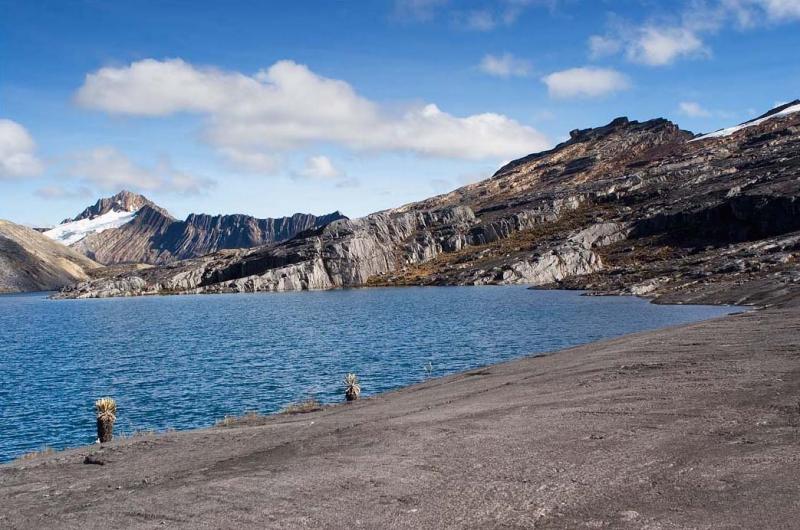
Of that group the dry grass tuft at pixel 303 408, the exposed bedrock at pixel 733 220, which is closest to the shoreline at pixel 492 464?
the dry grass tuft at pixel 303 408

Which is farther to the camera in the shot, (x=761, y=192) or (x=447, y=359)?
(x=761, y=192)

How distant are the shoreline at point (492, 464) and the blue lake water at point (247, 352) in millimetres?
15014

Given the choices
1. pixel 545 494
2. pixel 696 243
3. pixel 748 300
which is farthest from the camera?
pixel 696 243

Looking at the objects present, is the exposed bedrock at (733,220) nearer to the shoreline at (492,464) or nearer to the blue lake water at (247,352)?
the blue lake water at (247,352)

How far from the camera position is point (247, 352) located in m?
65.6

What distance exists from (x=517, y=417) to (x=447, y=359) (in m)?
34.8

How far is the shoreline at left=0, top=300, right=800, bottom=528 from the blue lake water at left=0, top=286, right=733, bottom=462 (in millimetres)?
15014

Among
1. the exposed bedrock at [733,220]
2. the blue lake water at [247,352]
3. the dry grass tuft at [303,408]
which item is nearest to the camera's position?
the dry grass tuft at [303,408]

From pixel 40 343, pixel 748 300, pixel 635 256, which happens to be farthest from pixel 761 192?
pixel 40 343

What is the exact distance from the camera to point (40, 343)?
8025 cm

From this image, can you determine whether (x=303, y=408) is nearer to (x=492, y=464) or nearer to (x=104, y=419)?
(x=104, y=419)

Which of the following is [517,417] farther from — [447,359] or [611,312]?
[611,312]

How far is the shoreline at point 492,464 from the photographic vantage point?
495 inches

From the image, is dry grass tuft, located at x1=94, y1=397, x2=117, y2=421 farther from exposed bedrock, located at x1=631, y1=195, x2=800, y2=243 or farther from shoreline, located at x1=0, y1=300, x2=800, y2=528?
exposed bedrock, located at x1=631, y1=195, x2=800, y2=243
